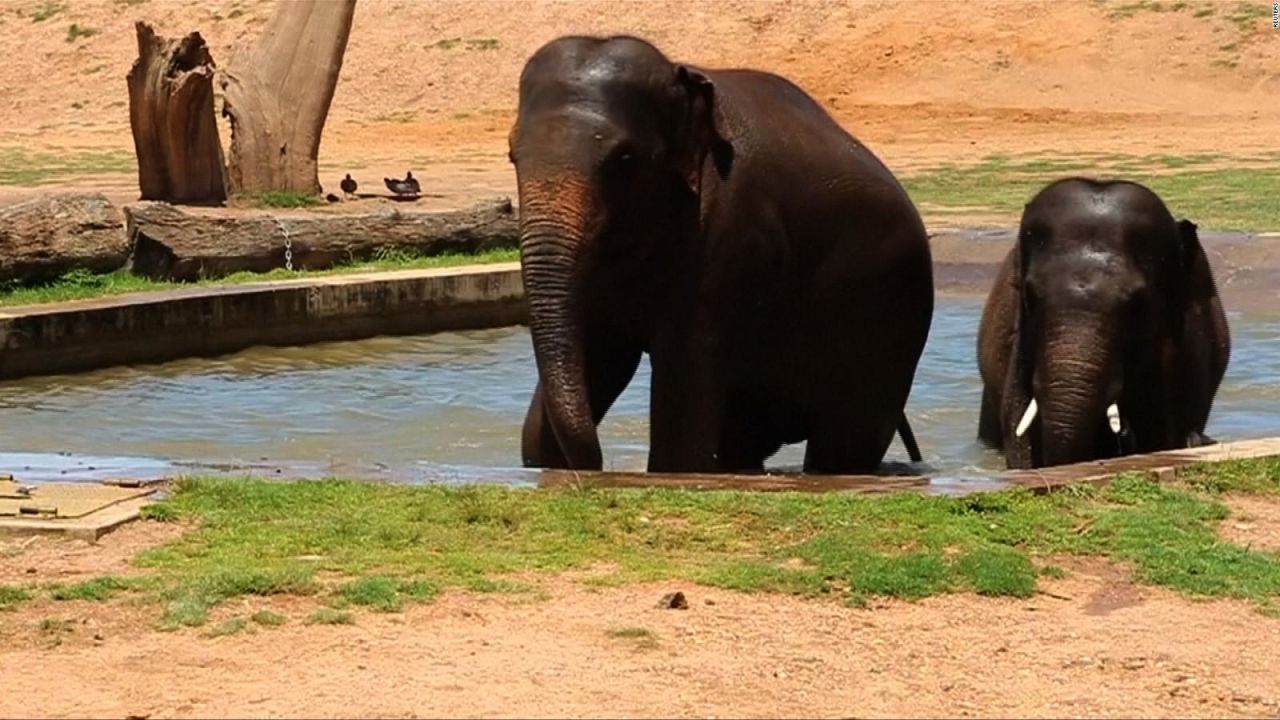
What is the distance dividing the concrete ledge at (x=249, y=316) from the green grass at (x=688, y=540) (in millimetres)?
5707

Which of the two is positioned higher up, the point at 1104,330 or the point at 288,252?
the point at 1104,330

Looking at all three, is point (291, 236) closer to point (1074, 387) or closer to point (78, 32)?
point (1074, 387)

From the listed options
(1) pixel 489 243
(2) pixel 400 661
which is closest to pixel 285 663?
(2) pixel 400 661

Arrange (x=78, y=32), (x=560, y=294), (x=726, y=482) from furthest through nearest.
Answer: (x=78, y=32) < (x=560, y=294) < (x=726, y=482)

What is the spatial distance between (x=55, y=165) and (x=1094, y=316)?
2312cm

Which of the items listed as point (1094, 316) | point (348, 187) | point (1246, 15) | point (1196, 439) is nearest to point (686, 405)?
point (1094, 316)

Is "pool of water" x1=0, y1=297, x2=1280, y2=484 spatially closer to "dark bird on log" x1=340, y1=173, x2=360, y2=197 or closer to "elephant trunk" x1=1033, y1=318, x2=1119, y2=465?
"elephant trunk" x1=1033, y1=318, x2=1119, y2=465

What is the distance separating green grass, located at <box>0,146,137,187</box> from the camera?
2794cm

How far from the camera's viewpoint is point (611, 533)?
7645mm

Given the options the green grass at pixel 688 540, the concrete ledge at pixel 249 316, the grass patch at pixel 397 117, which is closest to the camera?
the green grass at pixel 688 540

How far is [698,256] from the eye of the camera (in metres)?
9.41

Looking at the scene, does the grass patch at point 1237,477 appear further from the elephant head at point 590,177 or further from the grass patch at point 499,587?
the grass patch at point 499,587

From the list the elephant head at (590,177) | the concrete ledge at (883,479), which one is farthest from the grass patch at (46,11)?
the concrete ledge at (883,479)

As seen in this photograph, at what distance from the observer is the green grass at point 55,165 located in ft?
91.7
